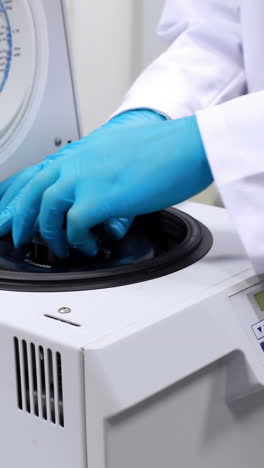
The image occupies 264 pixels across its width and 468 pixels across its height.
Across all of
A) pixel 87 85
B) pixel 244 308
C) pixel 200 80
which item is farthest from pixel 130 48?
pixel 244 308

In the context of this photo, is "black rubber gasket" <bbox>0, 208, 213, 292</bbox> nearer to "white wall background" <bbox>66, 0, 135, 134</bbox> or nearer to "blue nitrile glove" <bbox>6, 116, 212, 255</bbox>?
"blue nitrile glove" <bbox>6, 116, 212, 255</bbox>

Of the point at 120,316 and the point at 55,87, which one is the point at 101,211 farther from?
the point at 55,87

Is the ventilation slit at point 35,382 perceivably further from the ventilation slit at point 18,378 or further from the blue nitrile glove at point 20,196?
the blue nitrile glove at point 20,196

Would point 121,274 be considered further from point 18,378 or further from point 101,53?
point 101,53

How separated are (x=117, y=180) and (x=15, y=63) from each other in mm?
285

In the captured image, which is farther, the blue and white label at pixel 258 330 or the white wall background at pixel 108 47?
the white wall background at pixel 108 47

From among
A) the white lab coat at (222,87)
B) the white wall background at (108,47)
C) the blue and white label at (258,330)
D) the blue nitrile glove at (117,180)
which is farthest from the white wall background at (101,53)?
the blue and white label at (258,330)

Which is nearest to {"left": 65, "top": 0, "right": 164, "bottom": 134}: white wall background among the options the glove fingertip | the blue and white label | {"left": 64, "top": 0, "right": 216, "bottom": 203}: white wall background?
{"left": 64, "top": 0, "right": 216, "bottom": 203}: white wall background

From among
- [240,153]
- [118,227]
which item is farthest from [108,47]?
[240,153]

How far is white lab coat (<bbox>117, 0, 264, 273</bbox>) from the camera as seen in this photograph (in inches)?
29.7

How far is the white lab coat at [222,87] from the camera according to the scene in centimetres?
75

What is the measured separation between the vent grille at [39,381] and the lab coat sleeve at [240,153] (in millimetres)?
281

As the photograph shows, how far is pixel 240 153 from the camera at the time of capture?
0.76 meters

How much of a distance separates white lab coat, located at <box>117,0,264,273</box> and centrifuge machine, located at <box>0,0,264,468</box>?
10cm
